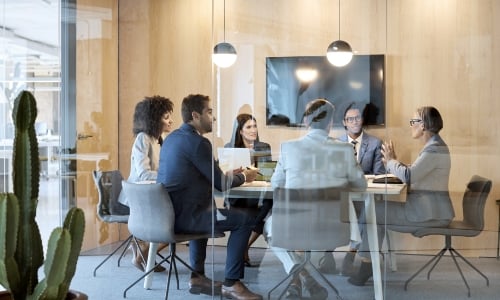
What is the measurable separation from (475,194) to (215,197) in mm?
1618

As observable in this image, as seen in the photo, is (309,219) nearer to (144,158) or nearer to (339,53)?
(339,53)

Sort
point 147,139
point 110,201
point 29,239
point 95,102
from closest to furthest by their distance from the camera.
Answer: point 29,239 → point 147,139 → point 110,201 → point 95,102

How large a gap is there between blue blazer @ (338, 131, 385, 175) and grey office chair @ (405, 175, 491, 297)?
0.49 metres

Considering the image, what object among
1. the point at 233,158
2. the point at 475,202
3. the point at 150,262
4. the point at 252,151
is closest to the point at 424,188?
the point at 475,202

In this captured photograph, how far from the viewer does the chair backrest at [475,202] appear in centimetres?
387

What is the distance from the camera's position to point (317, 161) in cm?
377

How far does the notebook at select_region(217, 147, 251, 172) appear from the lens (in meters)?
3.81

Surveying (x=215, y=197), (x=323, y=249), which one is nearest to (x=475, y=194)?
(x=323, y=249)

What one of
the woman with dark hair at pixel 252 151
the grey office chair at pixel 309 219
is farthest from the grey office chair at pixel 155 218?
the grey office chair at pixel 309 219

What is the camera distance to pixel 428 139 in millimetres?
3871

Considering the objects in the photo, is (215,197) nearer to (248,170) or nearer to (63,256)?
(248,170)

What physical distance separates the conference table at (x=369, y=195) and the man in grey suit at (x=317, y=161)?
0.05 m

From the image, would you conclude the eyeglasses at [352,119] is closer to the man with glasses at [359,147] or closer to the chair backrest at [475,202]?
the man with glasses at [359,147]

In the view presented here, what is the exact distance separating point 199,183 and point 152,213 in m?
0.34
